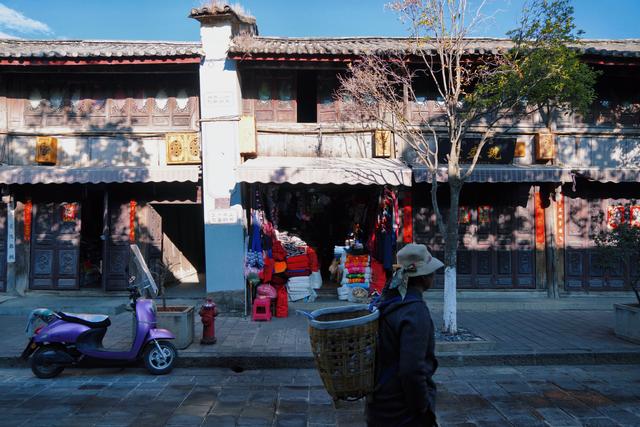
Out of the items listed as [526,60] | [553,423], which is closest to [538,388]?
[553,423]

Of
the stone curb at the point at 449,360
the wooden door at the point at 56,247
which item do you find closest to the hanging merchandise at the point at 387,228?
the stone curb at the point at 449,360

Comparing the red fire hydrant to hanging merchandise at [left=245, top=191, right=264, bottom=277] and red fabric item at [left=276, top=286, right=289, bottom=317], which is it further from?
red fabric item at [left=276, top=286, right=289, bottom=317]

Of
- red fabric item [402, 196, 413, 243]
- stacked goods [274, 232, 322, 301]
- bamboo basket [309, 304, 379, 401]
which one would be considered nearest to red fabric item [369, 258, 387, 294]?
red fabric item [402, 196, 413, 243]

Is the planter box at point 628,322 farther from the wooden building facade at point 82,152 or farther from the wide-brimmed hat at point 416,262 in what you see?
the wooden building facade at point 82,152

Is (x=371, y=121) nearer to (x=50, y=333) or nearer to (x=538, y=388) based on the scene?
(x=538, y=388)

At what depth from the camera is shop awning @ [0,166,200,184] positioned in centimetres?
1015

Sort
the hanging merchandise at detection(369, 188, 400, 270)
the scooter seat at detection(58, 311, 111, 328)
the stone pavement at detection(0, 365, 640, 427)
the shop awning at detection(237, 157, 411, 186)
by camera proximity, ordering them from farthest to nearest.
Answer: the hanging merchandise at detection(369, 188, 400, 270), the shop awning at detection(237, 157, 411, 186), the scooter seat at detection(58, 311, 111, 328), the stone pavement at detection(0, 365, 640, 427)

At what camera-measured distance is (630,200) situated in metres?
11.2

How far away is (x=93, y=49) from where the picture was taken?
11.9 metres

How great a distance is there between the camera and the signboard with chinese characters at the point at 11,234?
431 inches

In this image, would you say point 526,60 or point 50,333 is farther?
point 526,60

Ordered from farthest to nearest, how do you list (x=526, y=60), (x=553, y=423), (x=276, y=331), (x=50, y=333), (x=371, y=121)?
(x=371, y=121) < (x=276, y=331) < (x=526, y=60) < (x=50, y=333) < (x=553, y=423)

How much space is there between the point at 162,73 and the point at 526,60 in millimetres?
7798

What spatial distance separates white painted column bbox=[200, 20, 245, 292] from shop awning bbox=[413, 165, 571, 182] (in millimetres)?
4037
